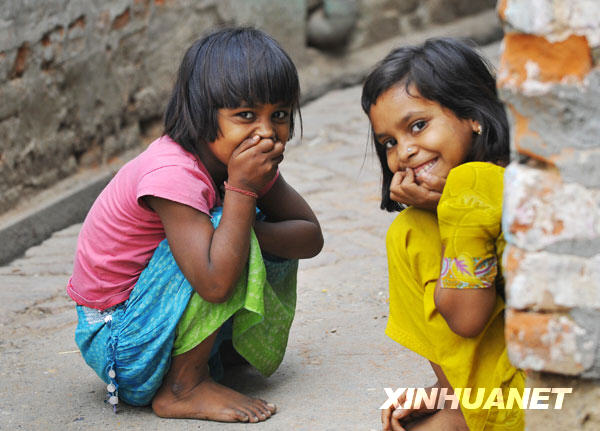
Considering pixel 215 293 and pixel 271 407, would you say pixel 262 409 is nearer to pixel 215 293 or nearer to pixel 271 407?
pixel 271 407

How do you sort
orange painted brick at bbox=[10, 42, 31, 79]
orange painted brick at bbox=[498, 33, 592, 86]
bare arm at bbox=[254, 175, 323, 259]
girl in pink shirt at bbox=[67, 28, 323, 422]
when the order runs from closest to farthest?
orange painted brick at bbox=[498, 33, 592, 86]
girl in pink shirt at bbox=[67, 28, 323, 422]
bare arm at bbox=[254, 175, 323, 259]
orange painted brick at bbox=[10, 42, 31, 79]

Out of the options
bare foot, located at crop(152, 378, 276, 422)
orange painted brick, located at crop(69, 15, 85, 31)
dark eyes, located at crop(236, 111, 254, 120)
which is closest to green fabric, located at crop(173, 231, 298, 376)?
bare foot, located at crop(152, 378, 276, 422)

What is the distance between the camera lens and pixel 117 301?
7.90ft

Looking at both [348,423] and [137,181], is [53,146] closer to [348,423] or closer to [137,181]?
[137,181]

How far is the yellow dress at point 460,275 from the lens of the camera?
6.04 ft

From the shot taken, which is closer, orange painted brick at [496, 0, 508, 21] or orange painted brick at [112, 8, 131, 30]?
orange painted brick at [496, 0, 508, 21]

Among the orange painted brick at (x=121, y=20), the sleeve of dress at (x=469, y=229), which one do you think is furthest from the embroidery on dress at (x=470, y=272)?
the orange painted brick at (x=121, y=20)

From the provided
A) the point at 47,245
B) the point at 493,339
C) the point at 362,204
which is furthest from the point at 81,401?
the point at 362,204

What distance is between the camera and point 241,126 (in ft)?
7.68

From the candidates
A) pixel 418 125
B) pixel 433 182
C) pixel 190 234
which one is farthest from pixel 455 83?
pixel 190 234

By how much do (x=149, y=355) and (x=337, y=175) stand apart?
8.79ft

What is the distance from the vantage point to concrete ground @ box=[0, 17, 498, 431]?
2357mm

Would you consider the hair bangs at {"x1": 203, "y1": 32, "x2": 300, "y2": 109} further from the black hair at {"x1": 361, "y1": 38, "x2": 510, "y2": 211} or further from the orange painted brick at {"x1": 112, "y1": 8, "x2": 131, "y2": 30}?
the orange painted brick at {"x1": 112, "y1": 8, "x2": 131, "y2": 30}

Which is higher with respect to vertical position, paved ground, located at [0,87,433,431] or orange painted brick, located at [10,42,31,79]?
orange painted brick, located at [10,42,31,79]
